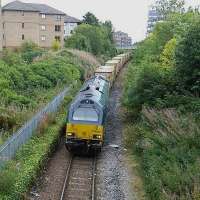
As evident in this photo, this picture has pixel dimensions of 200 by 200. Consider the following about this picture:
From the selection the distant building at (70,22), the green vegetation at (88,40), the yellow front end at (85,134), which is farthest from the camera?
the distant building at (70,22)

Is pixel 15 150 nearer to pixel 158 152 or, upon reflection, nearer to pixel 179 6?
pixel 158 152

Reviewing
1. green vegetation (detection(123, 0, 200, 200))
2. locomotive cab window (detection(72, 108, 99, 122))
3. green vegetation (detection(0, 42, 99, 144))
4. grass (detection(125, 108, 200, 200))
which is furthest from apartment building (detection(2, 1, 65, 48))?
grass (detection(125, 108, 200, 200))

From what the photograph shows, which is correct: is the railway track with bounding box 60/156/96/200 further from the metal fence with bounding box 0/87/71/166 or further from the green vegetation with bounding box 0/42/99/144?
the green vegetation with bounding box 0/42/99/144

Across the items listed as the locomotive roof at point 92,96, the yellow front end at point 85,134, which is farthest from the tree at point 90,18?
the yellow front end at point 85,134

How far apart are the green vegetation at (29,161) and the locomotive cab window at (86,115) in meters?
1.77

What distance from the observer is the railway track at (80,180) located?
16683mm

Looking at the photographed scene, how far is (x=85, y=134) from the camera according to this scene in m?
21.0

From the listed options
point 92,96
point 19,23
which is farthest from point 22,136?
point 19,23

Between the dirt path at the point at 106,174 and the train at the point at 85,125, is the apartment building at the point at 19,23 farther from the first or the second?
the train at the point at 85,125

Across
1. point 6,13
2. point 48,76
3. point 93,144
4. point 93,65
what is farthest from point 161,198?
point 6,13

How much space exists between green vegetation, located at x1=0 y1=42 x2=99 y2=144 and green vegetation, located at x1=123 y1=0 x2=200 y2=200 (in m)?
5.99

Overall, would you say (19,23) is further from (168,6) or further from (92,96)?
(92,96)

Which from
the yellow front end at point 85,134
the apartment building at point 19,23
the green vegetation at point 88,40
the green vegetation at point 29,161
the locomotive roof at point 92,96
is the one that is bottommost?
the green vegetation at point 29,161

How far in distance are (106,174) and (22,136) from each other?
4.05 m
